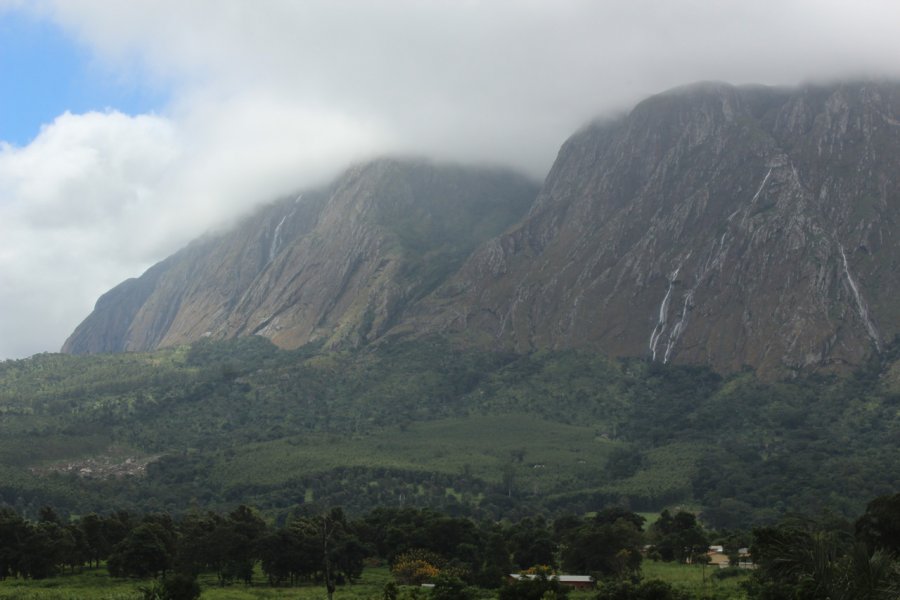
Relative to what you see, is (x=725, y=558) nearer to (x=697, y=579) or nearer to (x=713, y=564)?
(x=713, y=564)

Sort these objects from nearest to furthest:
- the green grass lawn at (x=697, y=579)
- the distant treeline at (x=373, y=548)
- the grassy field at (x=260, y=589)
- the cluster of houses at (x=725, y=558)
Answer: the green grass lawn at (x=697, y=579)
the grassy field at (x=260, y=589)
the distant treeline at (x=373, y=548)
the cluster of houses at (x=725, y=558)

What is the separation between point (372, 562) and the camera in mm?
112438

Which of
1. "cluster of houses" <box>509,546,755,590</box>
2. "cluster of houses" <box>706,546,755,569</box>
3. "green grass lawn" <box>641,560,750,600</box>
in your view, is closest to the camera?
"green grass lawn" <box>641,560,750,600</box>

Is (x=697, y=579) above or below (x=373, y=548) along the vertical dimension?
below

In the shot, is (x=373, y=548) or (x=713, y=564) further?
(x=373, y=548)

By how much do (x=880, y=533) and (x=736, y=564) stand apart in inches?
998

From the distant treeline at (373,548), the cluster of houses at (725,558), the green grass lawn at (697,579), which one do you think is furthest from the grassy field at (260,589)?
the cluster of houses at (725,558)

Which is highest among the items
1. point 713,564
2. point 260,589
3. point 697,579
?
point 260,589

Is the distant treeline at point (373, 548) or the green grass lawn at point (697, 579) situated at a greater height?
the distant treeline at point (373, 548)

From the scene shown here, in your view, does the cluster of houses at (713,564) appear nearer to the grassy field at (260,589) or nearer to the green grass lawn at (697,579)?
the green grass lawn at (697,579)

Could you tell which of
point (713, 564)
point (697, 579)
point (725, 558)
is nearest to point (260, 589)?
point (697, 579)

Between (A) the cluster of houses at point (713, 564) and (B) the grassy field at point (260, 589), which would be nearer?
(B) the grassy field at point (260, 589)

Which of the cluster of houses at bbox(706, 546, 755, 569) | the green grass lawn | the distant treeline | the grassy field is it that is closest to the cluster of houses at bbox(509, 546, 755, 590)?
the cluster of houses at bbox(706, 546, 755, 569)

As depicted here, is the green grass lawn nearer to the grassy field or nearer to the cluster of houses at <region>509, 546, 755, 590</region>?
the grassy field
